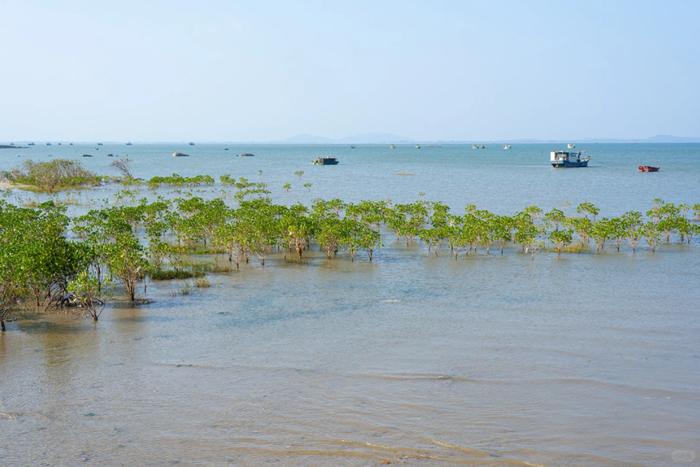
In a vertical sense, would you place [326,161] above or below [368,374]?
above

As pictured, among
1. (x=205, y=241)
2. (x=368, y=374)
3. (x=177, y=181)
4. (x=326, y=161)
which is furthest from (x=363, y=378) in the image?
(x=326, y=161)

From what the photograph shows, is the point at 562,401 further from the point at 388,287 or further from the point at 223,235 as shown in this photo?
the point at 223,235

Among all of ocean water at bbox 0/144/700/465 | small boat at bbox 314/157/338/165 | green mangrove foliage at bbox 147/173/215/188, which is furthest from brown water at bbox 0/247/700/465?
small boat at bbox 314/157/338/165

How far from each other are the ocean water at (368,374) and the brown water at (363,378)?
47 mm

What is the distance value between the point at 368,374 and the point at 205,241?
1917cm

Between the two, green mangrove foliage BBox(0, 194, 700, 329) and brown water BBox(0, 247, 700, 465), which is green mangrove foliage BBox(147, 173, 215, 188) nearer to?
green mangrove foliage BBox(0, 194, 700, 329)

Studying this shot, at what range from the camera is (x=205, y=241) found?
31.2 metres

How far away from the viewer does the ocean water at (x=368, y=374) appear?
10438mm

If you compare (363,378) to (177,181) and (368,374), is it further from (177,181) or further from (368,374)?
(177,181)

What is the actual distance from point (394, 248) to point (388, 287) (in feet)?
28.3

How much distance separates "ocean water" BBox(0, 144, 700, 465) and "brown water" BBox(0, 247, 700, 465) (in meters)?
0.05

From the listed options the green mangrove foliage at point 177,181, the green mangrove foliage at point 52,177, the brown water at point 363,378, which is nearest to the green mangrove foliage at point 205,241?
the brown water at point 363,378

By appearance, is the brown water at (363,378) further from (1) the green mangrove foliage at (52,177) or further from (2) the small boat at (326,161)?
(2) the small boat at (326,161)

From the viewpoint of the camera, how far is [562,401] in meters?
12.2
